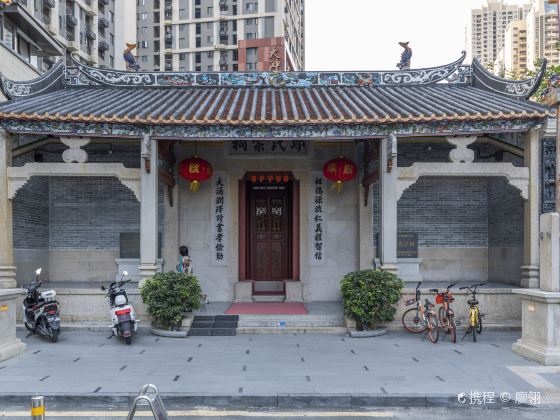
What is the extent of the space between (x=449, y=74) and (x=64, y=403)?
11469mm

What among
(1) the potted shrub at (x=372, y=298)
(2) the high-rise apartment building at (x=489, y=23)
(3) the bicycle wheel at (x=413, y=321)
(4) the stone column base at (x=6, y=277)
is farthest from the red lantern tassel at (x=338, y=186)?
(2) the high-rise apartment building at (x=489, y=23)

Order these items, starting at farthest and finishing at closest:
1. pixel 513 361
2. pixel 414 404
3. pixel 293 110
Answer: pixel 293 110 < pixel 513 361 < pixel 414 404

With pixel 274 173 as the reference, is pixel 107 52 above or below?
above

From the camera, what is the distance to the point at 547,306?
7973mm

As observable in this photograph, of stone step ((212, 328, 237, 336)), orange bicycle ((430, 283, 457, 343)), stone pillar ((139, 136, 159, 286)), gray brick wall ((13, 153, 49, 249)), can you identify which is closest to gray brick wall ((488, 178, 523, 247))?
orange bicycle ((430, 283, 457, 343))

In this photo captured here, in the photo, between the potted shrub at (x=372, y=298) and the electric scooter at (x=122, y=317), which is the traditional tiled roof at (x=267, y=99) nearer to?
the potted shrub at (x=372, y=298)

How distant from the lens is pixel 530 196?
1047cm

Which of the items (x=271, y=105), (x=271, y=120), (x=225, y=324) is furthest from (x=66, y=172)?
(x=271, y=105)

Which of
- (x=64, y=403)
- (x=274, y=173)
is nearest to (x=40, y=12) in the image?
(x=274, y=173)

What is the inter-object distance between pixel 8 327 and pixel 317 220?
7038 mm

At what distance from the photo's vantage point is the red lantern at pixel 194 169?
40.1 feet

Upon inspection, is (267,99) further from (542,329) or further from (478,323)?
(542,329)

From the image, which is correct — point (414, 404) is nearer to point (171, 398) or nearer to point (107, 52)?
point (171, 398)

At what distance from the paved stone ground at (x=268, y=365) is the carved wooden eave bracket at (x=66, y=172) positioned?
9.77ft
